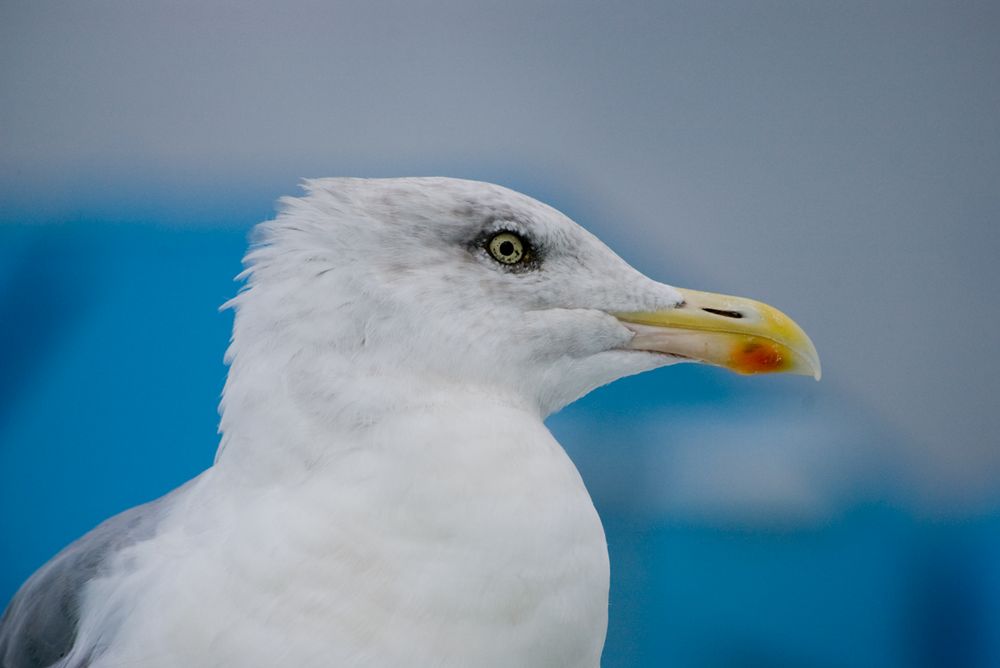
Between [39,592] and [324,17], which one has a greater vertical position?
[324,17]

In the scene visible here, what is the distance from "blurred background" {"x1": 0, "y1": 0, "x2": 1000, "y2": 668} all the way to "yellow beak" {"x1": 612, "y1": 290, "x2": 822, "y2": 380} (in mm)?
641

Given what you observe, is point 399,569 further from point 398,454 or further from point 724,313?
point 724,313

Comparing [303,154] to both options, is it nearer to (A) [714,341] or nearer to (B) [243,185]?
(B) [243,185]

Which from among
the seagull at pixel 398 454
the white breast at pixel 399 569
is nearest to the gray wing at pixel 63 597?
the seagull at pixel 398 454

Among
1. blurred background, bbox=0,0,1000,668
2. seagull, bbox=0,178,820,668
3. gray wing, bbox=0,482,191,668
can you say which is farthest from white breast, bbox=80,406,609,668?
blurred background, bbox=0,0,1000,668

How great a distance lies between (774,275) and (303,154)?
0.92 m

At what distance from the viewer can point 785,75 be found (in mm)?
1720

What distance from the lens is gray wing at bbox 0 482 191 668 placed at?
945 mm

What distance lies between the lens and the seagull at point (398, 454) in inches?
31.1

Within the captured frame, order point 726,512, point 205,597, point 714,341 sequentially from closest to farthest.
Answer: point 205,597 → point 714,341 → point 726,512

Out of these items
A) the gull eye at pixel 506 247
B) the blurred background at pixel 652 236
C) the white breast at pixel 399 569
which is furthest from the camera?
the blurred background at pixel 652 236

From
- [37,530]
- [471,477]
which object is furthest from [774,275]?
[37,530]

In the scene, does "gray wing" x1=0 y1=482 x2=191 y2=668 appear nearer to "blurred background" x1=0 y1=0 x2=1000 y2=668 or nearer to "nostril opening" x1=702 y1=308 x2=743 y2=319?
"blurred background" x1=0 y1=0 x2=1000 y2=668

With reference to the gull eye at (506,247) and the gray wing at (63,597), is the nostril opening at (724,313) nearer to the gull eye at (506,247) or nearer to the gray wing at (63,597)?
the gull eye at (506,247)
